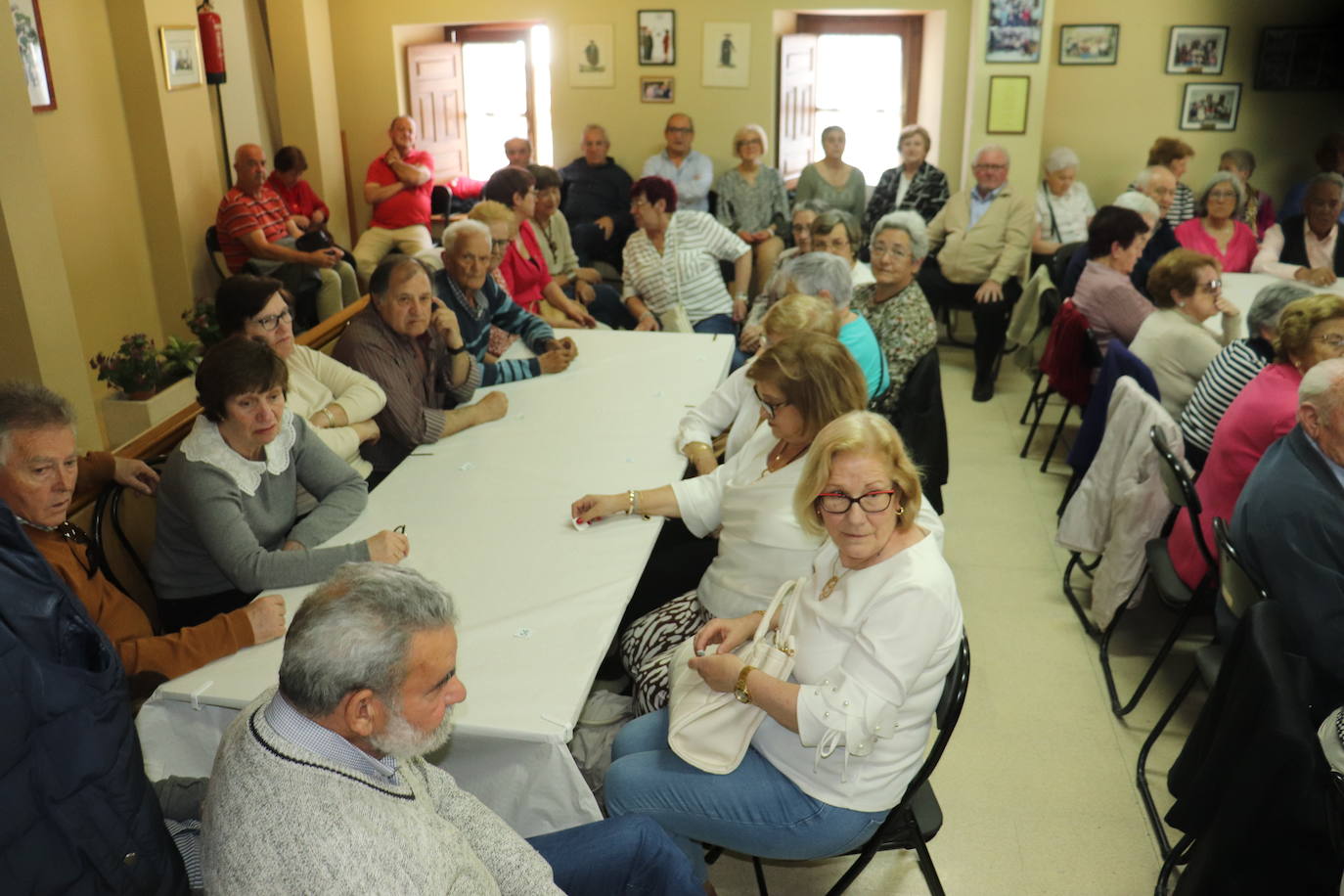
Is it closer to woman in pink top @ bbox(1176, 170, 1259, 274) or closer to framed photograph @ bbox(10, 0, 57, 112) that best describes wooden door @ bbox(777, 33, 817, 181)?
woman in pink top @ bbox(1176, 170, 1259, 274)

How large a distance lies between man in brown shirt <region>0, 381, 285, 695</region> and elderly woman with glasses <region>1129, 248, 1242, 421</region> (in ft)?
11.0

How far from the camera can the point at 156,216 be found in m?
6.55

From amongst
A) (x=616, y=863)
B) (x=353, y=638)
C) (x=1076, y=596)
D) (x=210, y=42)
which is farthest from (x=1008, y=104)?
(x=353, y=638)

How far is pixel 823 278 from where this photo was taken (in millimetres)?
3898

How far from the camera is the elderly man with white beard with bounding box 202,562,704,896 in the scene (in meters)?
1.43

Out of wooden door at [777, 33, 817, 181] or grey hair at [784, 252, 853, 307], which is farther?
wooden door at [777, 33, 817, 181]

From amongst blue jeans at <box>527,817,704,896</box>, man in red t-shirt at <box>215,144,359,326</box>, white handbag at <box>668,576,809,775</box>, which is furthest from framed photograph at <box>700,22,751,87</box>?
blue jeans at <box>527,817,704,896</box>

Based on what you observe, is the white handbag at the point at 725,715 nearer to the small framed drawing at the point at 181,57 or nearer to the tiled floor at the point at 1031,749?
the tiled floor at the point at 1031,749

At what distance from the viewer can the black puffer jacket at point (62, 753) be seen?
1502mm

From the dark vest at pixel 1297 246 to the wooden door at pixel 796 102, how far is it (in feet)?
11.3

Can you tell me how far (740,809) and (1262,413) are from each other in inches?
77.7

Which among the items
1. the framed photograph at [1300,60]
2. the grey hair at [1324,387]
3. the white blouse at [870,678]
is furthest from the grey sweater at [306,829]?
the framed photograph at [1300,60]

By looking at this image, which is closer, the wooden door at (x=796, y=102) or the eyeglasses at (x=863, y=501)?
the eyeglasses at (x=863, y=501)

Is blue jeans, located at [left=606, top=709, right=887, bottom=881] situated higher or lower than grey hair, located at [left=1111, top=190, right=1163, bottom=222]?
lower
